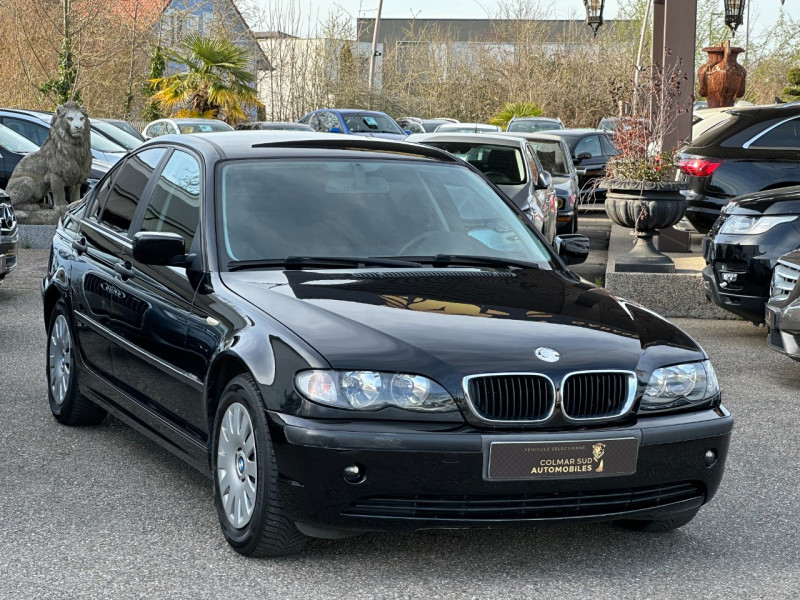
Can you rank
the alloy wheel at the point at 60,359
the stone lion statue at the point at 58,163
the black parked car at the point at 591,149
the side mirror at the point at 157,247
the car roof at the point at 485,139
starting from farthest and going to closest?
the black parked car at the point at 591,149 → the stone lion statue at the point at 58,163 → the car roof at the point at 485,139 → the alloy wheel at the point at 60,359 → the side mirror at the point at 157,247

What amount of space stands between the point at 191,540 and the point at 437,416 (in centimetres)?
119

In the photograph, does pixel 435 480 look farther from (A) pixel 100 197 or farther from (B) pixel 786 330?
(B) pixel 786 330

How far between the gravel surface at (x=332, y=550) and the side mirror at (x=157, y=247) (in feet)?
3.26

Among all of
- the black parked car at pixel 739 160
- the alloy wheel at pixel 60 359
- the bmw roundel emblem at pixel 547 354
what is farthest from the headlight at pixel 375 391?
the black parked car at pixel 739 160

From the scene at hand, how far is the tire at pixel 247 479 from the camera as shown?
4.26 m

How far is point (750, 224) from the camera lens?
9625 millimetres

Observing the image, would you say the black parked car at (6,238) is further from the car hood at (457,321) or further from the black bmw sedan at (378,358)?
the car hood at (457,321)

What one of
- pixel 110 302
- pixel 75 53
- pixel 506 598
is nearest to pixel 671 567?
pixel 506 598

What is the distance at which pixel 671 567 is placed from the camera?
4.52 meters

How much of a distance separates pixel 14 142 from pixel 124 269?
14092mm

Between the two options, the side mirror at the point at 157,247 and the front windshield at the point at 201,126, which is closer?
the side mirror at the point at 157,247

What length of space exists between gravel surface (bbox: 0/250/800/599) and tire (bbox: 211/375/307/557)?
0.30ft

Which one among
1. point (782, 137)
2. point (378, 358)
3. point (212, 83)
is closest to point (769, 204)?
point (782, 137)

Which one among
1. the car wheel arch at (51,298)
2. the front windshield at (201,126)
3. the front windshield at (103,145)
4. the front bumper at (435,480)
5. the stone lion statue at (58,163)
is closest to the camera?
the front bumper at (435,480)
